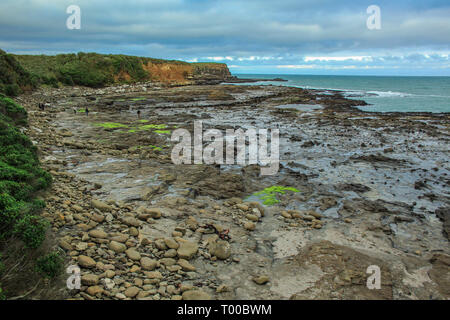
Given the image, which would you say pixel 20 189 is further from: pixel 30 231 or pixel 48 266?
pixel 48 266

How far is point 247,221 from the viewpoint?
9.56 meters

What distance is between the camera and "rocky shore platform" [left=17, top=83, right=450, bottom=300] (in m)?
6.29

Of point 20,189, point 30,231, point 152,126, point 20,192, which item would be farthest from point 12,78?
point 30,231

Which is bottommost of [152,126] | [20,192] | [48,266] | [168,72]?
[48,266]

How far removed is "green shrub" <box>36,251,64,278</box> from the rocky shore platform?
0.22 metres

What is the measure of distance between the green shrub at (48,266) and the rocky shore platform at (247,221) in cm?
22

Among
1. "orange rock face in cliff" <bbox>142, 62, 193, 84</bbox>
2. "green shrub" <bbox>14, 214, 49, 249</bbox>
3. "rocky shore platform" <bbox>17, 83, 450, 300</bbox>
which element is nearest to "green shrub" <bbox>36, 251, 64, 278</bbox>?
"rocky shore platform" <bbox>17, 83, 450, 300</bbox>

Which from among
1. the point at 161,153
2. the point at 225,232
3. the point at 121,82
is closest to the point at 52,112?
the point at 161,153

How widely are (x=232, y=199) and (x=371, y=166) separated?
33.7ft

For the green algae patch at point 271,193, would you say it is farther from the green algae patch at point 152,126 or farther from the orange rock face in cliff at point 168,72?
the orange rock face in cliff at point 168,72

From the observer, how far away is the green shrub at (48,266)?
17.3 feet

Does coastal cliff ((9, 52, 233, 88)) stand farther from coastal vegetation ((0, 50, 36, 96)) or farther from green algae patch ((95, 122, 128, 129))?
green algae patch ((95, 122, 128, 129))

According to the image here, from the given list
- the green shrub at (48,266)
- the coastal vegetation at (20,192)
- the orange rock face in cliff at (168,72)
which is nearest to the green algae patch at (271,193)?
the green shrub at (48,266)

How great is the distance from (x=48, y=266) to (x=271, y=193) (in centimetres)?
908
